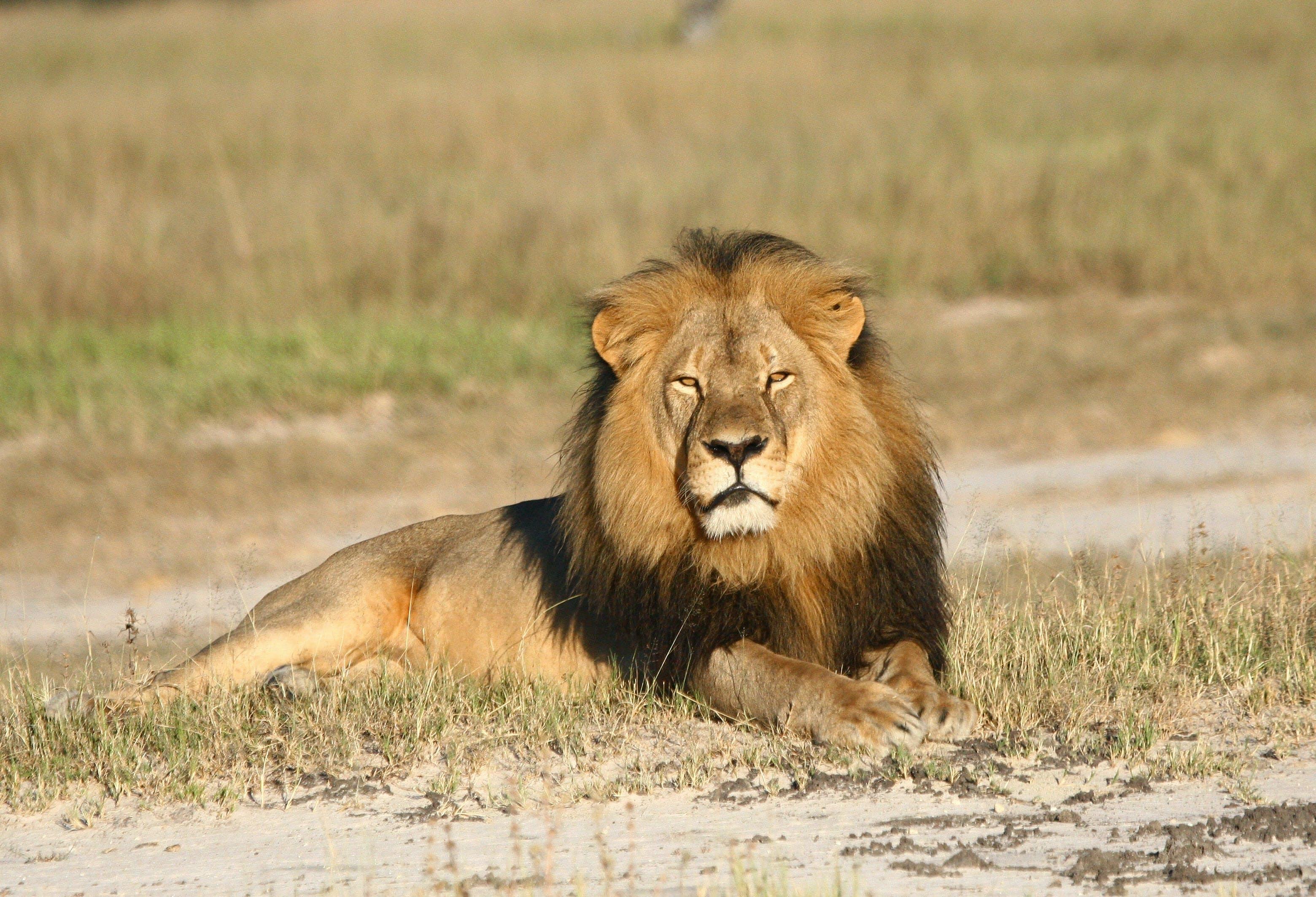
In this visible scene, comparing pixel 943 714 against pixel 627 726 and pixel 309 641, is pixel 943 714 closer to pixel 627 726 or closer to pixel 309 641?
pixel 627 726

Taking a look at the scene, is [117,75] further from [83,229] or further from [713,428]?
[713,428]

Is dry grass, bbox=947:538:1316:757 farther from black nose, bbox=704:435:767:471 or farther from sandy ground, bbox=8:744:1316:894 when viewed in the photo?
black nose, bbox=704:435:767:471

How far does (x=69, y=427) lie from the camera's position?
891cm

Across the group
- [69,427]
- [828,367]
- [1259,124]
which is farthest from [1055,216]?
[828,367]

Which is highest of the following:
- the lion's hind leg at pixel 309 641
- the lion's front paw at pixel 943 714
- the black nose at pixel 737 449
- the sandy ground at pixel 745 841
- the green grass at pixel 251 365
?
the green grass at pixel 251 365

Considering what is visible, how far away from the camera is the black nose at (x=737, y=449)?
367 cm

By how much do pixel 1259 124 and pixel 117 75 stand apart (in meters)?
14.7

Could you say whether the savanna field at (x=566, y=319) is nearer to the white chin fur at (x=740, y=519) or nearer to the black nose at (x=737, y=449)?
the white chin fur at (x=740, y=519)

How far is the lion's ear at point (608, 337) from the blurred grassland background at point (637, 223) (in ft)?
9.00

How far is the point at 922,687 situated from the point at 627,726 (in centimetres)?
74

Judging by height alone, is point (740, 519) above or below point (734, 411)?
below

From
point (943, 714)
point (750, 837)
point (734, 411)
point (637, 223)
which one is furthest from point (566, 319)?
point (750, 837)

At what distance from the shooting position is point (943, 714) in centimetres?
379

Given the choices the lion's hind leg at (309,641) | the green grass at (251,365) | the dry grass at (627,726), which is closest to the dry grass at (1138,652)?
the dry grass at (627,726)
